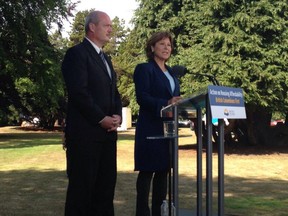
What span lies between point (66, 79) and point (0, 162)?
10.4 metres

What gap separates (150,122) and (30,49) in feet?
65.5

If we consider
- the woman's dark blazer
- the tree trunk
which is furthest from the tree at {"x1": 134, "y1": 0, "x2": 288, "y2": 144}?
the woman's dark blazer


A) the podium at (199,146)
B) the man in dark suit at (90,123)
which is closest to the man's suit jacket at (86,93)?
the man in dark suit at (90,123)

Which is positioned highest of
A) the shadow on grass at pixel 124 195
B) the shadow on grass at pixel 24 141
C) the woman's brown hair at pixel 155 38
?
the woman's brown hair at pixel 155 38

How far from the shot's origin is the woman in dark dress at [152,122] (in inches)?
176

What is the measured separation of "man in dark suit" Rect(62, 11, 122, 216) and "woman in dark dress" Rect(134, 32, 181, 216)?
56cm

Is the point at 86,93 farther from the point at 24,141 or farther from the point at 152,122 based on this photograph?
the point at 24,141

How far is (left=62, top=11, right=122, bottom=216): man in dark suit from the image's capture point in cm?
371

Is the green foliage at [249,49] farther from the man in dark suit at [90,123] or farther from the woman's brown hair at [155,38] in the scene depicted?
the man in dark suit at [90,123]

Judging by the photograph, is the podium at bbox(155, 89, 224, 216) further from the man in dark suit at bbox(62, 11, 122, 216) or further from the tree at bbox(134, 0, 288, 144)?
the tree at bbox(134, 0, 288, 144)

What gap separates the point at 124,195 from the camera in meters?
7.41

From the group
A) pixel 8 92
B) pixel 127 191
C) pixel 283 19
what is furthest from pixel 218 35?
pixel 8 92

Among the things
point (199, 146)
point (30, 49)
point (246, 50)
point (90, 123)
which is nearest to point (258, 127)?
point (246, 50)

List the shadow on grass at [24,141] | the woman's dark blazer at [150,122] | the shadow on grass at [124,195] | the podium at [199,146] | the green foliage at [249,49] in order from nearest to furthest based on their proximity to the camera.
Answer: the podium at [199,146], the woman's dark blazer at [150,122], the shadow on grass at [124,195], the green foliage at [249,49], the shadow on grass at [24,141]
